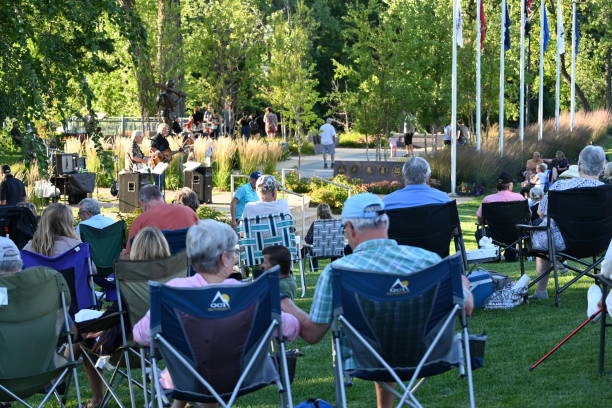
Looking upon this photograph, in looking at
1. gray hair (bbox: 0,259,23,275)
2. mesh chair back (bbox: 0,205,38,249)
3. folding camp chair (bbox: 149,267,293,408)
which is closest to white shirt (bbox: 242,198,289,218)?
mesh chair back (bbox: 0,205,38,249)

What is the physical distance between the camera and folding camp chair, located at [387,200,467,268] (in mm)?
8344

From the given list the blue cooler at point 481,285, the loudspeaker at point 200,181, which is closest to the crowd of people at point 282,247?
the blue cooler at point 481,285

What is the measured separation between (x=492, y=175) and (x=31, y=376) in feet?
77.4

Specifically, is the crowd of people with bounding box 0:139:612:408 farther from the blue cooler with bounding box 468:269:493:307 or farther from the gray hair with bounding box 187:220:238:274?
the blue cooler with bounding box 468:269:493:307

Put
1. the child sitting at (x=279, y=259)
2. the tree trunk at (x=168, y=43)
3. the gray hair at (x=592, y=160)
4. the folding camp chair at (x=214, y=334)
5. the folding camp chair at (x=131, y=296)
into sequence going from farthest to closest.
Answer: the tree trunk at (x=168, y=43) → the gray hair at (x=592, y=160) → the folding camp chair at (x=131, y=296) → the child sitting at (x=279, y=259) → the folding camp chair at (x=214, y=334)

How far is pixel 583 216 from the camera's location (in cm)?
894

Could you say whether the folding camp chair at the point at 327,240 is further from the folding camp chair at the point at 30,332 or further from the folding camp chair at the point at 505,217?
the folding camp chair at the point at 30,332

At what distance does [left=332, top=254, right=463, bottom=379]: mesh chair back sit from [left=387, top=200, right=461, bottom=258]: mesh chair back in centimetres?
334

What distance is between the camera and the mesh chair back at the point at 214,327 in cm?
472

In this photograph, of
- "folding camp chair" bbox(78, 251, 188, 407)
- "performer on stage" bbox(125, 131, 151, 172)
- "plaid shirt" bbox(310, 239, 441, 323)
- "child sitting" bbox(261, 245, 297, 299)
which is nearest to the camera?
"plaid shirt" bbox(310, 239, 441, 323)

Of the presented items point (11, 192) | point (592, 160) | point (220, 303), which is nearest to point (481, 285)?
point (592, 160)

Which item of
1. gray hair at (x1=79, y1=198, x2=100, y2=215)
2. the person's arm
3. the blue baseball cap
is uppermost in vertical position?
the blue baseball cap

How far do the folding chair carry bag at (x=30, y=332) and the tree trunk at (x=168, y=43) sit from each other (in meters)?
26.0

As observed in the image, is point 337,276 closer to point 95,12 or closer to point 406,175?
point 406,175
